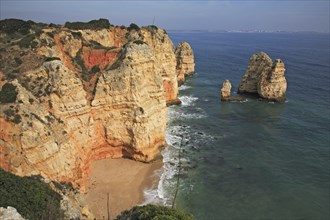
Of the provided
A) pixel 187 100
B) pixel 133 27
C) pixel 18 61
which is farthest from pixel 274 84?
pixel 18 61

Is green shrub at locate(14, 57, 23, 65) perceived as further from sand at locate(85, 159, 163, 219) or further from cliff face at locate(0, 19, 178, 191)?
sand at locate(85, 159, 163, 219)

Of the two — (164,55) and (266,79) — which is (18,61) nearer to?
(164,55)

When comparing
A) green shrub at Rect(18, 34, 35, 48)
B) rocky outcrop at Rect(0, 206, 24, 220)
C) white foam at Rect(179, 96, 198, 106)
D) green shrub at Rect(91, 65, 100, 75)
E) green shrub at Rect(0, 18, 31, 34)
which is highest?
green shrub at Rect(0, 18, 31, 34)

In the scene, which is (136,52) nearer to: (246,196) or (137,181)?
(137,181)

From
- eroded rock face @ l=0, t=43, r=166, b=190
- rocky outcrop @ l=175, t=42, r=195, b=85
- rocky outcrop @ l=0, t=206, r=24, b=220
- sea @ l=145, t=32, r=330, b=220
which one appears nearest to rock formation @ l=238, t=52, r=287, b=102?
sea @ l=145, t=32, r=330, b=220

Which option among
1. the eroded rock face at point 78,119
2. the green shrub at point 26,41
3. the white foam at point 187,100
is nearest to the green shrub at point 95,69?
the eroded rock face at point 78,119

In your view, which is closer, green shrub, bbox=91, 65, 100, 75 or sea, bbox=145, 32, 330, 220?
sea, bbox=145, 32, 330, 220

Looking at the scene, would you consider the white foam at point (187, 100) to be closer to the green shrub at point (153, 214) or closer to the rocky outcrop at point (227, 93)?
the rocky outcrop at point (227, 93)
